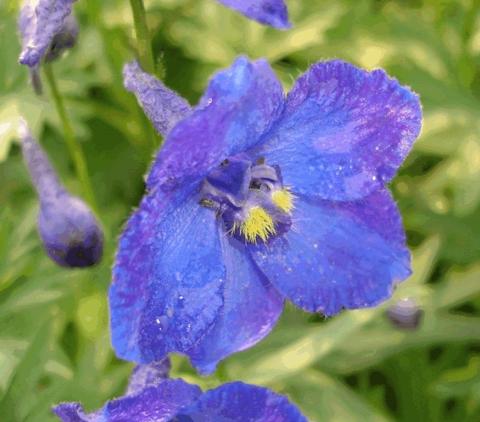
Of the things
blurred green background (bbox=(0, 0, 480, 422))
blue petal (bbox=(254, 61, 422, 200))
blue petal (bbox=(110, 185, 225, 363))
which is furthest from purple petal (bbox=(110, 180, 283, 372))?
blurred green background (bbox=(0, 0, 480, 422))

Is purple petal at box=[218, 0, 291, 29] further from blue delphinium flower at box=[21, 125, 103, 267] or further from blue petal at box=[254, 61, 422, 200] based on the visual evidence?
blue delphinium flower at box=[21, 125, 103, 267]

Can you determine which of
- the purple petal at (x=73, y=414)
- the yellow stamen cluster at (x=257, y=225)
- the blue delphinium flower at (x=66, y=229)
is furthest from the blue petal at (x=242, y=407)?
the blue delphinium flower at (x=66, y=229)

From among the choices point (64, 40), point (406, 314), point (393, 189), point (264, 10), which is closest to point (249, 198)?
point (264, 10)

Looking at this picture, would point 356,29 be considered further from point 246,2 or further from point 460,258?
point 246,2

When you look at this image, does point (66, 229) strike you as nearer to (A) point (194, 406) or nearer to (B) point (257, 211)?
(B) point (257, 211)

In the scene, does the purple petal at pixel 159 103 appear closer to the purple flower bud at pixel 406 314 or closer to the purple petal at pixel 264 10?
the purple petal at pixel 264 10

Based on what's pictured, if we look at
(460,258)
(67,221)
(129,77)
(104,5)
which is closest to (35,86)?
(67,221)
